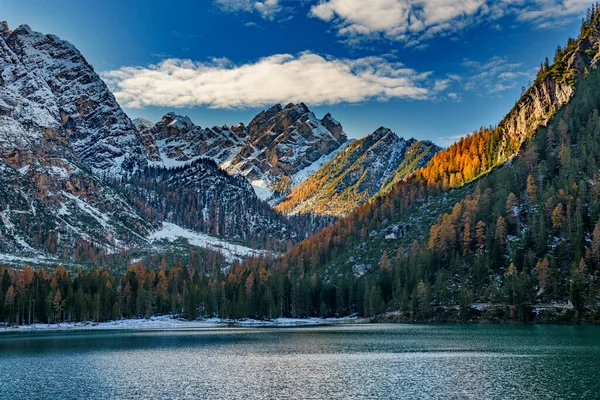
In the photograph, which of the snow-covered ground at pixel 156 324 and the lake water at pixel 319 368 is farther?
the snow-covered ground at pixel 156 324

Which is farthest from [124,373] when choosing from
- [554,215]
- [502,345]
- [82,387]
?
[554,215]

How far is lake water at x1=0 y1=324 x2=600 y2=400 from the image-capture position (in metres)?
58.4

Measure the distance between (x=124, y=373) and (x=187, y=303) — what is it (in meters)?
128

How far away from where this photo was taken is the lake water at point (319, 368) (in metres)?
58.4

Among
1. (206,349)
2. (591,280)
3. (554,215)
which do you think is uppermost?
(554,215)

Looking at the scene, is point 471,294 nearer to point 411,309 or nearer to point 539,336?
point 411,309

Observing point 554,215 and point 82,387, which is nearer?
point 82,387

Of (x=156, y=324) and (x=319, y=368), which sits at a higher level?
(x=319, y=368)

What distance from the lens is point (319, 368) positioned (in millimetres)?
75812

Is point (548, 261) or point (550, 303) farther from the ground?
point (548, 261)

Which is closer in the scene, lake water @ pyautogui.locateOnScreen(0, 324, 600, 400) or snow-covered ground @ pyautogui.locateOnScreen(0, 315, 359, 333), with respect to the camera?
lake water @ pyautogui.locateOnScreen(0, 324, 600, 400)

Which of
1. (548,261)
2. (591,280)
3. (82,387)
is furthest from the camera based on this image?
(548,261)

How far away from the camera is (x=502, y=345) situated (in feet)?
317

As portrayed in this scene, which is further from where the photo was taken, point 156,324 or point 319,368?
point 156,324
